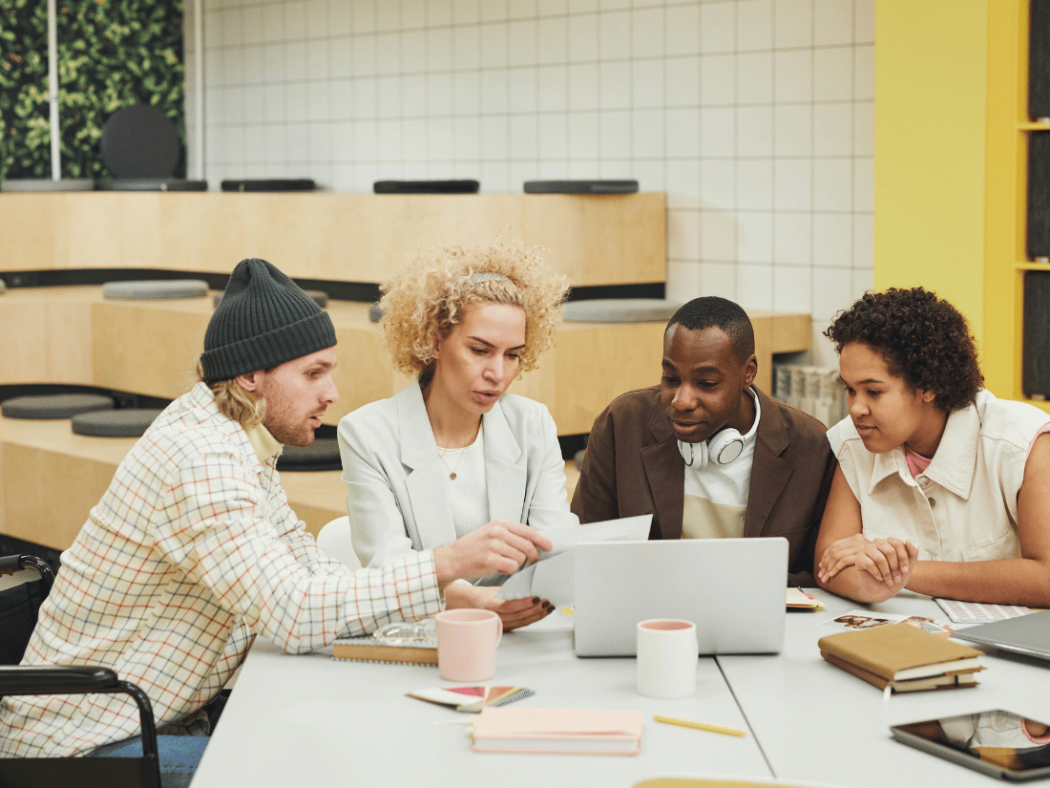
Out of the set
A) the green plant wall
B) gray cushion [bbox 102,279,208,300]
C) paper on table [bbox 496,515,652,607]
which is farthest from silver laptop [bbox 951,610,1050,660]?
the green plant wall

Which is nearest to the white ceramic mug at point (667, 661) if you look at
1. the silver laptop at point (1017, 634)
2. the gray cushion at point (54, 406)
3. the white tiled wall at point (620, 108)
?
the silver laptop at point (1017, 634)

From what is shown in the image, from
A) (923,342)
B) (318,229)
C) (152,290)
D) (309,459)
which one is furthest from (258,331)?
(152,290)

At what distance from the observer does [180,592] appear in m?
1.79

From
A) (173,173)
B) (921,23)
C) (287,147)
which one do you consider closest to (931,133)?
(921,23)

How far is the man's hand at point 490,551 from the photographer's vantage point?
1699 mm

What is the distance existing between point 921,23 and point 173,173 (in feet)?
16.1

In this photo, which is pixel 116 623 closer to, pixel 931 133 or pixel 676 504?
pixel 676 504

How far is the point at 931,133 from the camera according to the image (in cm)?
345

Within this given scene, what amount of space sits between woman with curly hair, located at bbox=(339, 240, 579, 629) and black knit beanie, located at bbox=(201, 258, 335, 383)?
342mm

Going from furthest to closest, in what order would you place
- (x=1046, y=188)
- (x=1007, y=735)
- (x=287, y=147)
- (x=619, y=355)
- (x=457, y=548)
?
(x=287, y=147)
(x=619, y=355)
(x=1046, y=188)
(x=457, y=548)
(x=1007, y=735)

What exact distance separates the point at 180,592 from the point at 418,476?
518 mm

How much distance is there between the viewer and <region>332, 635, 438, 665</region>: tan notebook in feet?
5.47

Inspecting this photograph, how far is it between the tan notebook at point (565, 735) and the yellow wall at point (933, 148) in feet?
7.85

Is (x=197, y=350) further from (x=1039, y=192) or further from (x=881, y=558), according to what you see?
(x=881, y=558)
